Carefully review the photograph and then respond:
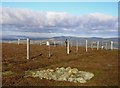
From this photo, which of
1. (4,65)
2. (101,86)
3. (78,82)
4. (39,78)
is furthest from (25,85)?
(4,65)

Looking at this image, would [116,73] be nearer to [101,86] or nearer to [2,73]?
[101,86]

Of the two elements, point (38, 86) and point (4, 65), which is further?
point (4, 65)

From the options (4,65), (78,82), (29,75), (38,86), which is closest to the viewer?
(38,86)

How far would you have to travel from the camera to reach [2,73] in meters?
25.0

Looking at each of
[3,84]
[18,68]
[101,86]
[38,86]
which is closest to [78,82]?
[101,86]

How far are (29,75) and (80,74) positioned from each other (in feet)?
14.9

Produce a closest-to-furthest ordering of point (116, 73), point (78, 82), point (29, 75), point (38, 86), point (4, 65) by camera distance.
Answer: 1. point (38, 86)
2. point (78, 82)
3. point (29, 75)
4. point (116, 73)
5. point (4, 65)

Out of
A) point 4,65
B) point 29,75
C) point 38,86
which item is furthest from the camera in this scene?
point 4,65

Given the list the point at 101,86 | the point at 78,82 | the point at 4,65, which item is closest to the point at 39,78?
the point at 78,82

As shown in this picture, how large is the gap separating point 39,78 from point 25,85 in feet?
8.85

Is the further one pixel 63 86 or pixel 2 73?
pixel 2 73

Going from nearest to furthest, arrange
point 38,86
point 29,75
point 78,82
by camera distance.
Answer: point 38,86, point 78,82, point 29,75

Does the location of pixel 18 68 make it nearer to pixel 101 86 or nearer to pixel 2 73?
pixel 2 73

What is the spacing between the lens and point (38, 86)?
20250mm
